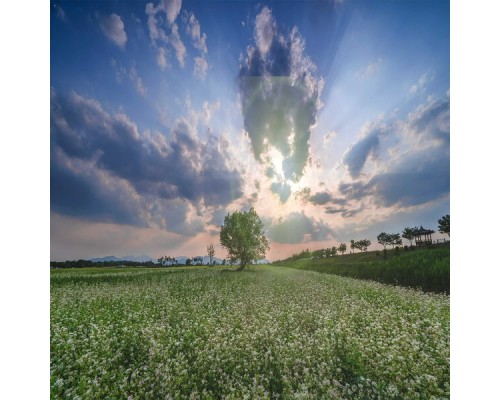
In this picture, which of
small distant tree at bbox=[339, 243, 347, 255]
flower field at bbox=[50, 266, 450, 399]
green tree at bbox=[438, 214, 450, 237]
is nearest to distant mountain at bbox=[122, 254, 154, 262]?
flower field at bbox=[50, 266, 450, 399]

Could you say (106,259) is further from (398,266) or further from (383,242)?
(398,266)

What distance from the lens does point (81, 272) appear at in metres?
9.20

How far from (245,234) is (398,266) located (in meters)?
4.73

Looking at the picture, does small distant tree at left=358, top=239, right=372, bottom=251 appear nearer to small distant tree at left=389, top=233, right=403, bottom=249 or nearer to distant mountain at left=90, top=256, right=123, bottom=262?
small distant tree at left=389, top=233, right=403, bottom=249

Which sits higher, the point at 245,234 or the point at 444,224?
the point at 245,234

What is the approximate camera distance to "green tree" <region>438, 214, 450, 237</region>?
691 cm

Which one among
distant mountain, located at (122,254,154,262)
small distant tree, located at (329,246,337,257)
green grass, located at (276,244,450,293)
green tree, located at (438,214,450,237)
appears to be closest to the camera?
green tree, located at (438,214,450,237)

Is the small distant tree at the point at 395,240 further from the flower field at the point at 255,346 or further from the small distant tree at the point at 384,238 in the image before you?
the flower field at the point at 255,346

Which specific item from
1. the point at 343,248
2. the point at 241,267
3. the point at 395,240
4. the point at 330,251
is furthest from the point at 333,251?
the point at 241,267

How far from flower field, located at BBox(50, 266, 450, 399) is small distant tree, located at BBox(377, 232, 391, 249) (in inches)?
50.6

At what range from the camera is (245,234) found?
7.65 metres

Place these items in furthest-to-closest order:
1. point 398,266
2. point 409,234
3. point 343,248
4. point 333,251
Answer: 1. point 398,266
2. point 333,251
3. point 343,248
4. point 409,234

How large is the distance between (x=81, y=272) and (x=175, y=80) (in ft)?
20.0
